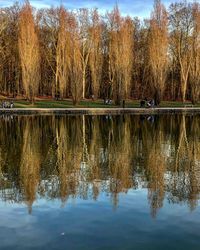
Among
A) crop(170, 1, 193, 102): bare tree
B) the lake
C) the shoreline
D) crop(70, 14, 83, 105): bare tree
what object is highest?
crop(170, 1, 193, 102): bare tree

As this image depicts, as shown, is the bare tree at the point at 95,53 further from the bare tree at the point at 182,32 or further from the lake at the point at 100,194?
the lake at the point at 100,194

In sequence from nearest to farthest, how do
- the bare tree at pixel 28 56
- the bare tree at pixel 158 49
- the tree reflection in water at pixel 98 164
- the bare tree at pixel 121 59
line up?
the tree reflection in water at pixel 98 164 < the bare tree at pixel 28 56 < the bare tree at pixel 121 59 < the bare tree at pixel 158 49

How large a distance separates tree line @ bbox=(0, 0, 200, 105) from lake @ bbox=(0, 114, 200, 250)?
78.9 feet

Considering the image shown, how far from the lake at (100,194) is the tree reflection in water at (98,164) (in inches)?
1.0

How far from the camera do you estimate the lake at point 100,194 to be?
26.6 ft

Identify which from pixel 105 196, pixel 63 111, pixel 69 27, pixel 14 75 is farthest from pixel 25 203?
pixel 14 75

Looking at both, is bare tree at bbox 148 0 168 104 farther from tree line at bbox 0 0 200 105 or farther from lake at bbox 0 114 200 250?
lake at bbox 0 114 200 250

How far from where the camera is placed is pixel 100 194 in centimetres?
1117

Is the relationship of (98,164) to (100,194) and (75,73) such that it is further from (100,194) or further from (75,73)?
(75,73)

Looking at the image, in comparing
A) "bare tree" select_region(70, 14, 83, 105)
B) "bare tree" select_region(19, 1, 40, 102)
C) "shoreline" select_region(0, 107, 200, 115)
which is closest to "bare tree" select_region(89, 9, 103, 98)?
"bare tree" select_region(70, 14, 83, 105)

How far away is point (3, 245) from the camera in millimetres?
7719

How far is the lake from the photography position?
811 cm

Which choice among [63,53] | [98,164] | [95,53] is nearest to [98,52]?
[95,53]

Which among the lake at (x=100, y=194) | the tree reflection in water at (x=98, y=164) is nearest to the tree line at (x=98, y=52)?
the tree reflection in water at (x=98, y=164)
